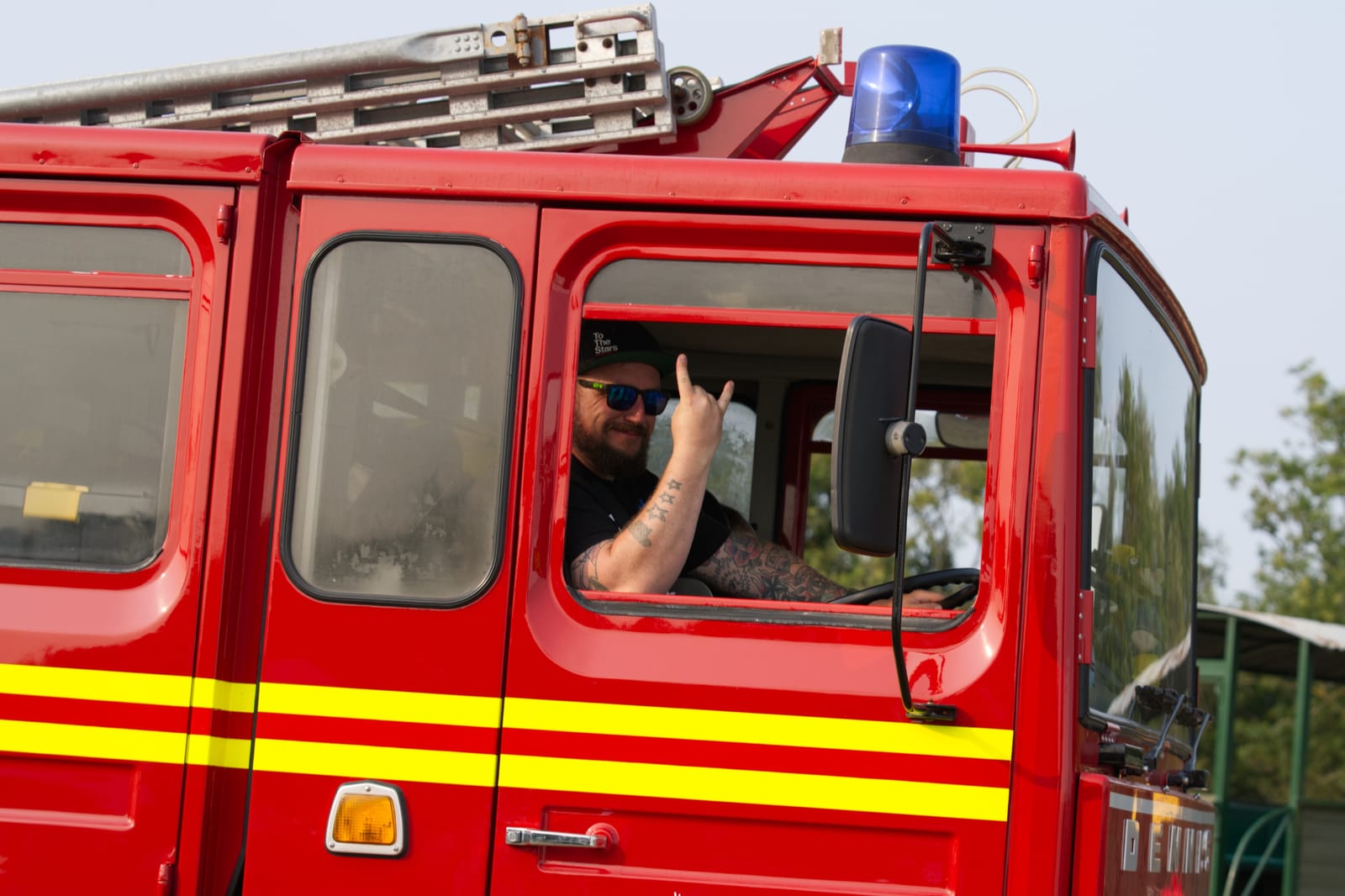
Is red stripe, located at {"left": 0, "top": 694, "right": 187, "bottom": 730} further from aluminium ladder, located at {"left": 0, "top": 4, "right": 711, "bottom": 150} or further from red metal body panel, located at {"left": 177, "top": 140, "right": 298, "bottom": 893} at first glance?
aluminium ladder, located at {"left": 0, "top": 4, "right": 711, "bottom": 150}

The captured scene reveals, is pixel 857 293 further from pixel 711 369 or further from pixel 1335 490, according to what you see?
pixel 1335 490

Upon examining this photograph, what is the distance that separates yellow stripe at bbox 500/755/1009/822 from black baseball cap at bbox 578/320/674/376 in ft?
2.85

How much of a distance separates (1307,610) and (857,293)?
75.6ft

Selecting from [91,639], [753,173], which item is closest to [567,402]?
[753,173]

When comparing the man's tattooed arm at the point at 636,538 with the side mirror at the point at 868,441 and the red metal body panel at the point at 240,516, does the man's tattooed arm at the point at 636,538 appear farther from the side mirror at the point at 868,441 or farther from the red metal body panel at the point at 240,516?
the red metal body panel at the point at 240,516

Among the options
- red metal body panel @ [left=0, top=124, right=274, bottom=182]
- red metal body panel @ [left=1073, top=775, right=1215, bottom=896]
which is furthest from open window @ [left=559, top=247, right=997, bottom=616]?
red metal body panel @ [left=0, top=124, right=274, bottom=182]

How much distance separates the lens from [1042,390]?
300cm

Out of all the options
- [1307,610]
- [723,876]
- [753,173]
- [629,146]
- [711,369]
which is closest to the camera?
[723,876]

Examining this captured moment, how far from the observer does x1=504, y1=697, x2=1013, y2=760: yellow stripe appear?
9.59 feet

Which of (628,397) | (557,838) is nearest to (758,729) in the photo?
(557,838)

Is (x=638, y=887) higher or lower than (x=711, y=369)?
lower

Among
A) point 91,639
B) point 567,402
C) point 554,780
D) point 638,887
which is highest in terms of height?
point 567,402

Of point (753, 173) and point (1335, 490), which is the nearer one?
point (753, 173)

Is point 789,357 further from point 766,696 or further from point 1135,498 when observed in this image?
point 766,696
